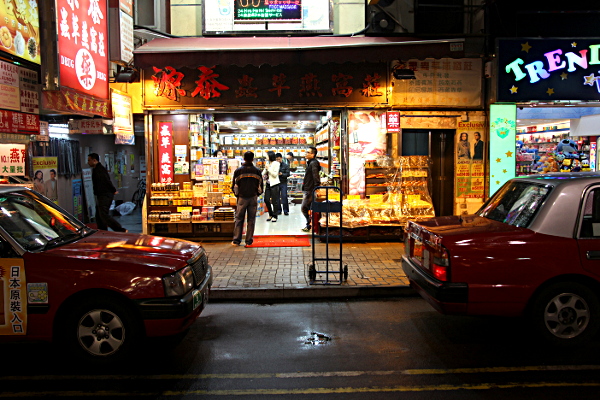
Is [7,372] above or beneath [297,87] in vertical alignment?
beneath

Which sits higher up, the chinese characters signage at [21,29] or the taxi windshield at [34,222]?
the chinese characters signage at [21,29]

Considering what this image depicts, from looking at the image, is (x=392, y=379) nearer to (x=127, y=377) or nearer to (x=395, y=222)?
(x=127, y=377)

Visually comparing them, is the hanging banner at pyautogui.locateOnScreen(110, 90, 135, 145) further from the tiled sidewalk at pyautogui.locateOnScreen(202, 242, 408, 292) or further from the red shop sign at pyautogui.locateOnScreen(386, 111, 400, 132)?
the red shop sign at pyautogui.locateOnScreen(386, 111, 400, 132)

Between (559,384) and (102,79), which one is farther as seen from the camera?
(102,79)

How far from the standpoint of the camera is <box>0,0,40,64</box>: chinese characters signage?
6382 millimetres

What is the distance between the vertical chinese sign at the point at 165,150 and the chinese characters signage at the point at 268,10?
287 cm

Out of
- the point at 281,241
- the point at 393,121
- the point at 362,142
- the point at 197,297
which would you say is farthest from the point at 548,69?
the point at 197,297

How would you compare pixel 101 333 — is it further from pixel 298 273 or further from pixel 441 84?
pixel 441 84

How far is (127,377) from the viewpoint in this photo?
13.4 ft

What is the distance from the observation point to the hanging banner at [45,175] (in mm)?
8609

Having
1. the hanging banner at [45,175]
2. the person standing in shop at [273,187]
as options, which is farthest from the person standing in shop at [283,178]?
the hanging banner at [45,175]

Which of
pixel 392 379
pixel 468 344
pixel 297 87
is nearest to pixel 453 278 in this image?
pixel 468 344

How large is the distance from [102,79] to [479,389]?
25.1ft

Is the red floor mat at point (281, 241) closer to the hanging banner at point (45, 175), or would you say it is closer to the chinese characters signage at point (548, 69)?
the hanging banner at point (45, 175)
